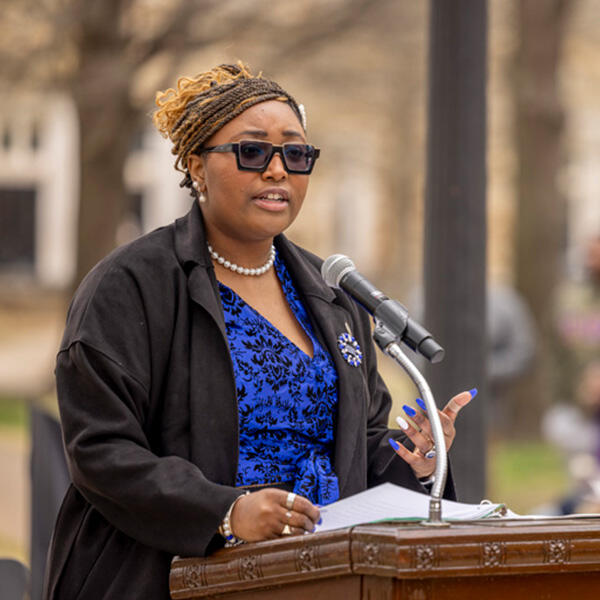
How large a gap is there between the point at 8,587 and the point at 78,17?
757 cm

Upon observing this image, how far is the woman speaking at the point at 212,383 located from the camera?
104 inches

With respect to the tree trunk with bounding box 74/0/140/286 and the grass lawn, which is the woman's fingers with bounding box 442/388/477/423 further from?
the tree trunk with bounding box 74/0/140/286

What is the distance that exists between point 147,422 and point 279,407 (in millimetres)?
298

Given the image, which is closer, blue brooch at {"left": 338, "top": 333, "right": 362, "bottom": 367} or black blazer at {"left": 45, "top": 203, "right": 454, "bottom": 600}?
black blazer at {"left": 45, "top": 203, "right": 454, "bottom": 600}

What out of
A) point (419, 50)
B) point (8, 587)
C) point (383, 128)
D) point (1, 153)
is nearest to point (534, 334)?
point (419, 50)

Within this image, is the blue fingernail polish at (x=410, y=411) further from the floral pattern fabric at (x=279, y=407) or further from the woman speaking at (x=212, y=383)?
the floral pattern fabric at (x=279, y=407)

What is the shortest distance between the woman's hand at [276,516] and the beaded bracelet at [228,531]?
5 centimetres

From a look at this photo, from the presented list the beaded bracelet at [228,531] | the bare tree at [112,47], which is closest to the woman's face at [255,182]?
the beaded bracelet at [228,531]

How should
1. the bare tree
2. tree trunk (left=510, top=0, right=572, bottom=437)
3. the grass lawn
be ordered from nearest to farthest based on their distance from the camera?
the grass lawn → the bare tree → tree trunk (left=510, top=0, right=572, bottom=437)

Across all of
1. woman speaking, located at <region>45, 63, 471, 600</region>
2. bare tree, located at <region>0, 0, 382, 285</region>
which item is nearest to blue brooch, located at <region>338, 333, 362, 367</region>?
woman speaking, located at <region>45, 63, 471, 600</region>

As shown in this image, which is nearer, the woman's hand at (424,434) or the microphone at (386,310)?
the microphone at (386,310)

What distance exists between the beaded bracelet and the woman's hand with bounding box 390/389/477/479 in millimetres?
446

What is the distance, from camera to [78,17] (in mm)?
10328

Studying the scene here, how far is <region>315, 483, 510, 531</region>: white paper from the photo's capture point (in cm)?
246
